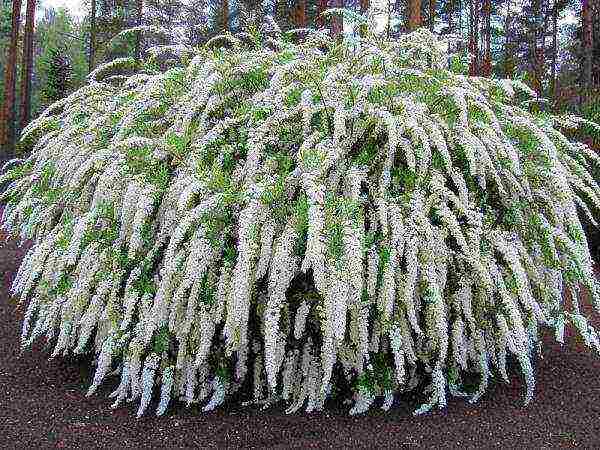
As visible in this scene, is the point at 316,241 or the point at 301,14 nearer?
the point at 316,241

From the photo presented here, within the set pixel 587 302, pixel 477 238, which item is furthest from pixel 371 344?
pixel 587 302

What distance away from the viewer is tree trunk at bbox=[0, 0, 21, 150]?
15977 millimetres

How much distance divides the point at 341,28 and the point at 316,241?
9.15m

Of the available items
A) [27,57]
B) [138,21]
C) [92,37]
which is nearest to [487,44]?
[138,21]

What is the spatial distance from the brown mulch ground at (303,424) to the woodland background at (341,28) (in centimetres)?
841

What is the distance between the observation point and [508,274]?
10.8 ft

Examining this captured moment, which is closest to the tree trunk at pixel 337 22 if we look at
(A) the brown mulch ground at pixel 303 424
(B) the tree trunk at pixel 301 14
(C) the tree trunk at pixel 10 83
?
(B) the tree trunk at pixel 301 14

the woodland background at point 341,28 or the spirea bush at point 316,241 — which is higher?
the woodland background at point 341,28

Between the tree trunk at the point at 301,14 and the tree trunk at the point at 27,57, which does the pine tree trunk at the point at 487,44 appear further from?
the tree trunk at the point at 27,57

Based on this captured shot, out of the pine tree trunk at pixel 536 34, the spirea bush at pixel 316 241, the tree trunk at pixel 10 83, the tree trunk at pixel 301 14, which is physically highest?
the pine tree trunk at pixel 536 34

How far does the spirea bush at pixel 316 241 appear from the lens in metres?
2.96

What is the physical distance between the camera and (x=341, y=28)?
442 inches

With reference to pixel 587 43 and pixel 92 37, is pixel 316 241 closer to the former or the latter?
pixel 587 43

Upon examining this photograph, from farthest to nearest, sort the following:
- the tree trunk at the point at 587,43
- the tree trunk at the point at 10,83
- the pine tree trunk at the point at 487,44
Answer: the tree trunk at the point at 10,83
the pine tree trunk at the point at 487,44
the tree trunk at the point at 587,43
